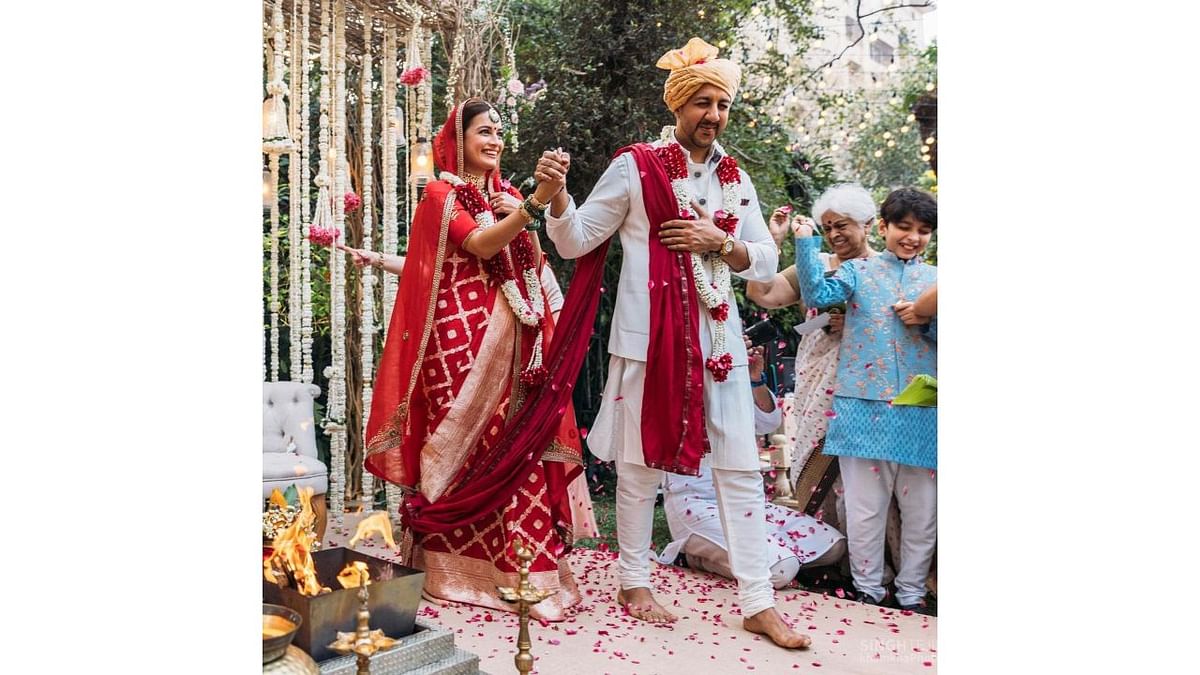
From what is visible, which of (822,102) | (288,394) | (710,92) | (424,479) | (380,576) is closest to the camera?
(380,576)

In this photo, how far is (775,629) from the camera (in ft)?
8.70

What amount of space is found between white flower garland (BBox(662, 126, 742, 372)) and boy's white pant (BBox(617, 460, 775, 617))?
1.36 ft

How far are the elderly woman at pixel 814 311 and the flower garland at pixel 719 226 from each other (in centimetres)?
25

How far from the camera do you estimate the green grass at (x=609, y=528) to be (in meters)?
3.87

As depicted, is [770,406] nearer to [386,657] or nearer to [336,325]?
[336,325]

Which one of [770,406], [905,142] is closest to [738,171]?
[905,142]

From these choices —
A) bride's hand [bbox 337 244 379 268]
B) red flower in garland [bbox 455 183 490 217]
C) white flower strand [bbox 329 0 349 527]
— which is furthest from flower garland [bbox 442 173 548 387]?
white flower strand [bbox 329 0 349 527]

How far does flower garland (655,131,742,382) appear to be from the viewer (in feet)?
9.33

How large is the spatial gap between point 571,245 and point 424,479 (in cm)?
89

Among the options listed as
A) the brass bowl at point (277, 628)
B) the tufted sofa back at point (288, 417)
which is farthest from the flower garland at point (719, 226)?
the tufted sofa back at point (288, 417)

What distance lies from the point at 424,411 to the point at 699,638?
113 cm

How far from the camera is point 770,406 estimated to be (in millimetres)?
3717

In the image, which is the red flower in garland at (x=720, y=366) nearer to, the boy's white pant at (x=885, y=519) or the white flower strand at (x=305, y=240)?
the boy's white pant at (x=885, y=519)

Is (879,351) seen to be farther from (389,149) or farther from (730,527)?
(389,149)
